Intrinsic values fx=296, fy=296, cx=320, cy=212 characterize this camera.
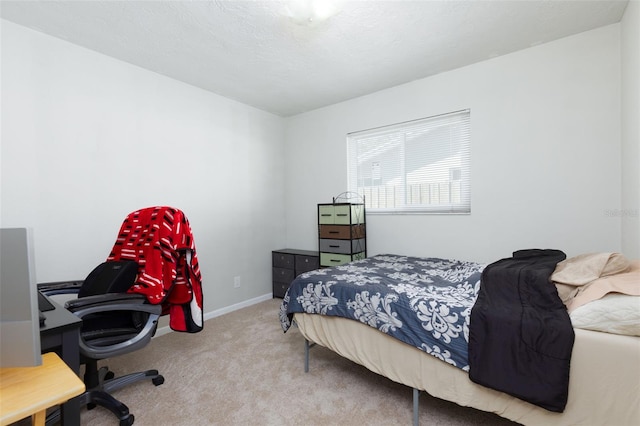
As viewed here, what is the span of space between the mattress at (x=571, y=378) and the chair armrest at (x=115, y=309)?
1.22 m

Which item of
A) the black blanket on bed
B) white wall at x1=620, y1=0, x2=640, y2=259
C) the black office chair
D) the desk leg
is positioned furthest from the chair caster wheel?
white wall at x1=620, y1=0, x2=640, y2=259

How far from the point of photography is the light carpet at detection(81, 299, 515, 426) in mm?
1689

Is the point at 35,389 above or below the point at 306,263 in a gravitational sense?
above

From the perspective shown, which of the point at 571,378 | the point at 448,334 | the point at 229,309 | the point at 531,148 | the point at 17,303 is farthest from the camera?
the point at 229,309

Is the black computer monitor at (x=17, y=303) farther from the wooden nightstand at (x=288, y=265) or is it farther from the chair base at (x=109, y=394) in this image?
the wooden nightstand at (x=288, y=265)

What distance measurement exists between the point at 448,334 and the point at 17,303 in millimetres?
1619

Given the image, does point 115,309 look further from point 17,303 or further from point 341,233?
point 341,233

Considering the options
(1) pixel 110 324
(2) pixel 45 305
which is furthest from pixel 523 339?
(1) pixel 110 324

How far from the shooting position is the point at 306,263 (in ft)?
12.1

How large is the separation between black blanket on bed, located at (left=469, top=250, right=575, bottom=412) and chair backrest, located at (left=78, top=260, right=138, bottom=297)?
6.49 ft

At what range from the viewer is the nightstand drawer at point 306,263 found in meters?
3.59

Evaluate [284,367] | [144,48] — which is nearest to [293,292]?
[284,367]

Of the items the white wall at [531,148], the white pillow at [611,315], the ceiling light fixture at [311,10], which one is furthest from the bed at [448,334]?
the ceiling light fixture at [311,10]

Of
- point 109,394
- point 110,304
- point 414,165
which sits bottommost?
point 109,394
